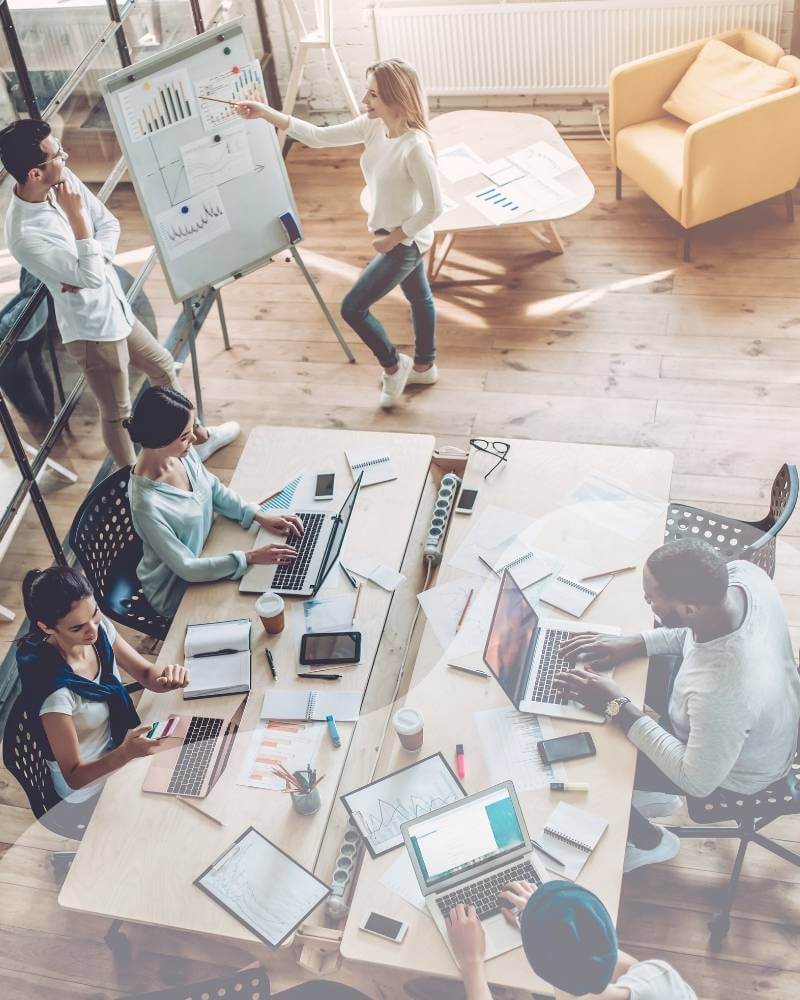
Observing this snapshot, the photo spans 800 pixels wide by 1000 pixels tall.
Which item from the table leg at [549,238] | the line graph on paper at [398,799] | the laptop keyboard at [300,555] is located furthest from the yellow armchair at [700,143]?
the line graph on paper at [398,799]

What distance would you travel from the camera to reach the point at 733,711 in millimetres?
2236

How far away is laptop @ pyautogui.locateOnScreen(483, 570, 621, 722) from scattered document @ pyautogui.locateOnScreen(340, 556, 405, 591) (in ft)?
0.98

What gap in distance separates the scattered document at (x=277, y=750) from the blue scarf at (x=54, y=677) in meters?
0.35

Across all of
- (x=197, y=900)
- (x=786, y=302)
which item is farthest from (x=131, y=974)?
(x=786, y=302)

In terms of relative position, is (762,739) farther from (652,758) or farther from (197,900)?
(197,900)

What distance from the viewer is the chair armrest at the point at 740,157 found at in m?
4.33

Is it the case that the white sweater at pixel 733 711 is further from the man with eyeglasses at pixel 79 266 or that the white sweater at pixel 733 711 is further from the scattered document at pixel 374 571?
the man with eyeglasses at pixel 79 266

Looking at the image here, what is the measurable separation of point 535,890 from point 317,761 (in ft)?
1.93

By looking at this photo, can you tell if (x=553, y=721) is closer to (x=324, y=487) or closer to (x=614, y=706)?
(x=614, y=706)

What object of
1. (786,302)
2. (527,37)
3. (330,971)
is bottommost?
(786,302)

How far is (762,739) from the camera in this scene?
2285 millimetres

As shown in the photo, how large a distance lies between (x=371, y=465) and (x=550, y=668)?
0.91 metres

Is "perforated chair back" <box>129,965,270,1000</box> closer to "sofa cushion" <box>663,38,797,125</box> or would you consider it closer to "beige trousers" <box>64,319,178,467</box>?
"beige trousers" <box>64,319,178,467</box>

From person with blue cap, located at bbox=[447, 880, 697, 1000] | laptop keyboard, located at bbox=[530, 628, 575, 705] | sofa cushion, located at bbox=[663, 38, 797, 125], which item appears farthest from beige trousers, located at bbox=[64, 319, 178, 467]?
sofa cushion, located at bbox=[663, 38, 797, 125]
